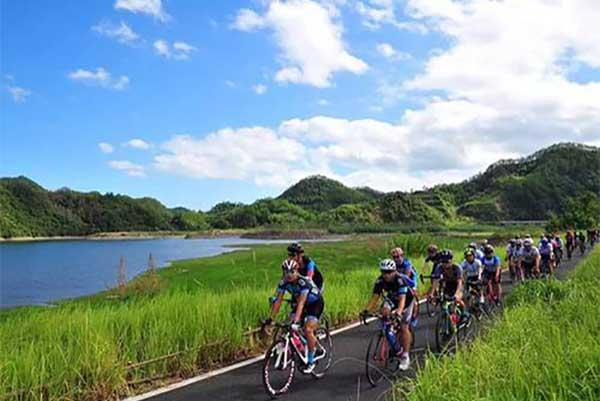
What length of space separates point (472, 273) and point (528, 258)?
296 inches

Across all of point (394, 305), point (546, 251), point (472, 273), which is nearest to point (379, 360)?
point (394, 305)

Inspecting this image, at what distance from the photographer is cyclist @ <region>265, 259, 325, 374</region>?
8938 millimetres

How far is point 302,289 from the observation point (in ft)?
29.7

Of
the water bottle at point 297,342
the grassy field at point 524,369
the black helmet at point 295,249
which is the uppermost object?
the black helmet at point 295,249

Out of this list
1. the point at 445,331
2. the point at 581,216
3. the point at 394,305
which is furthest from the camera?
the point at 581,216

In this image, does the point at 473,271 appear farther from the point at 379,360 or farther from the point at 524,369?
the point at 524,369

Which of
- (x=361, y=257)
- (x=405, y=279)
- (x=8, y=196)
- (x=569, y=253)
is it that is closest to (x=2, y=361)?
(x=405, y=279)

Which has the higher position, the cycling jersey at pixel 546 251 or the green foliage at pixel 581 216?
the green foliage at pixel 581 216

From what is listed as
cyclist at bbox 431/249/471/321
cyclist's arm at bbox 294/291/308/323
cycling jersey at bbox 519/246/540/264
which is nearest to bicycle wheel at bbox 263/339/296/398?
cyclist's arm at bbox 294/291/308/323

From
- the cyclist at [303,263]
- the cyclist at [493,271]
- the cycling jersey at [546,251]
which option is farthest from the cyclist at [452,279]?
the cycling jersey at [546,251]

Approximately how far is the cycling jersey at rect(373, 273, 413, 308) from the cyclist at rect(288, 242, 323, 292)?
98 cm

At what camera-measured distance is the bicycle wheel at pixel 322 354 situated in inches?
365

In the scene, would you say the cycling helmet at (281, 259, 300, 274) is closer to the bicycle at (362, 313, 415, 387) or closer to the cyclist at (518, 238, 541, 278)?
the bicycle at (362, 313, 415, 387)

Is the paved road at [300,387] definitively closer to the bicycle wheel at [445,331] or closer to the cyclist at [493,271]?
the bicycle wheel at [445,331]
